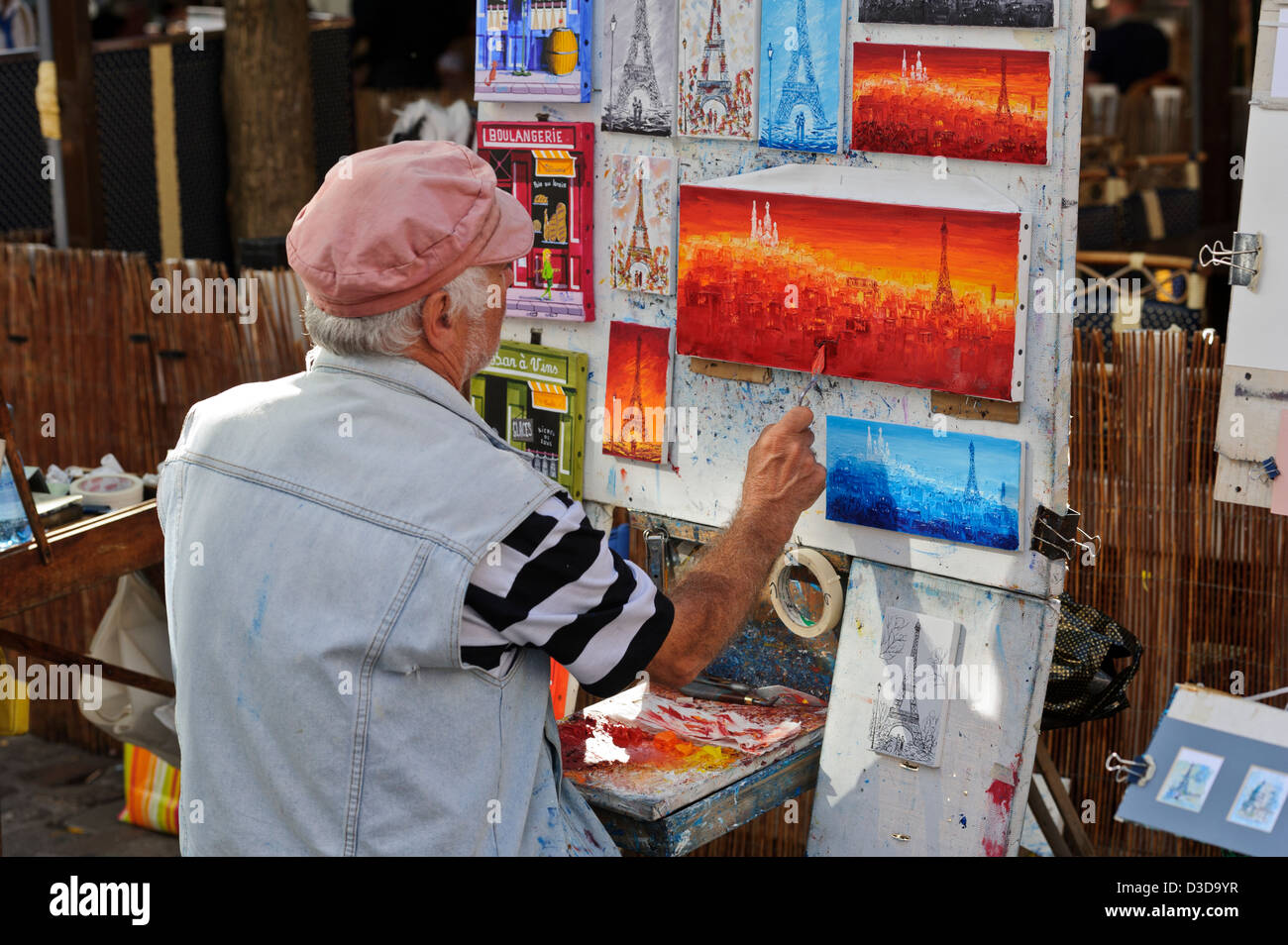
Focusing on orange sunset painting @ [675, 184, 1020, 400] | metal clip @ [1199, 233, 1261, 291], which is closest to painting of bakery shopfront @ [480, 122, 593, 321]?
orange sunset painting @ [675, 184, 1020, 400]

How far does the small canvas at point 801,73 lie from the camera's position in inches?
85.6

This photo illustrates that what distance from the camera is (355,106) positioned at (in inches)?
234

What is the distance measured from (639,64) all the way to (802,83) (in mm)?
333

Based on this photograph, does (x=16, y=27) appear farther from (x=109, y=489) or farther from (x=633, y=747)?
(x=633, y=747)

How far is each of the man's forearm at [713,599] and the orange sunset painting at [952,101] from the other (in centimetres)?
61

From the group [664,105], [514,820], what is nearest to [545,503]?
[514,820]

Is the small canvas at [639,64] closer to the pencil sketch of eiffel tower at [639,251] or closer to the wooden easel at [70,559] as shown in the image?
the pencil sketch of eiffel tower at [639,251]

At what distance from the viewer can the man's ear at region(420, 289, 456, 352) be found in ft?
5.98

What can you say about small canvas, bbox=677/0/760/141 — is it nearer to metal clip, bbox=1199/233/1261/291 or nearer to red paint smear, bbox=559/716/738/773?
metal clip, bbox=1199/233/1261/291

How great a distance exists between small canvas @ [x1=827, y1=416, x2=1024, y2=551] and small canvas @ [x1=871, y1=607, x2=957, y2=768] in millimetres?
146

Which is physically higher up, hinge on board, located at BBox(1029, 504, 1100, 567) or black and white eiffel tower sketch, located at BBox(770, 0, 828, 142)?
black and white eiffel tower sketch, located at BBox(770, 0, 828, 142)

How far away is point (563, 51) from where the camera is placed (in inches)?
98.7

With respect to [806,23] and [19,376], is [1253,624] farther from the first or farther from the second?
[19,376]

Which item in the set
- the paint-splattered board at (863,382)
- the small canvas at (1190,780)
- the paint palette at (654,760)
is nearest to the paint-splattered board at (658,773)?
the paint palette at (654,760)
